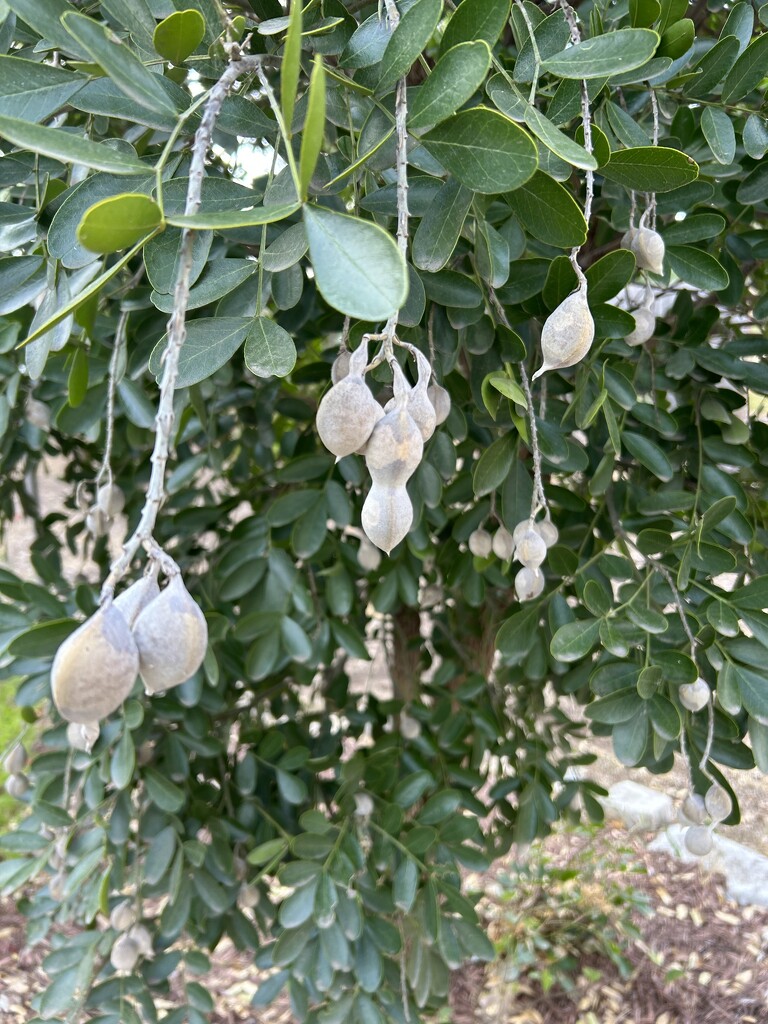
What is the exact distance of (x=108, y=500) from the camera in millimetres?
676

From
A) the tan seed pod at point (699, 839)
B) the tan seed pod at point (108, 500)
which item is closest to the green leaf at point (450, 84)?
the tan seed pod at point (108, 500)

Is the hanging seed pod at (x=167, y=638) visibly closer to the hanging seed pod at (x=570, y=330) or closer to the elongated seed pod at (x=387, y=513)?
the elongated seed pod at (x=387, y=513)

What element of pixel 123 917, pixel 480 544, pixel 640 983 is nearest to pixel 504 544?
pixel 480 544

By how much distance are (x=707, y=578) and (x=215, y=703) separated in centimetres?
61

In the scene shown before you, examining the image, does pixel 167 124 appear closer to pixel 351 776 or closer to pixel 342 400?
pixel 342 400

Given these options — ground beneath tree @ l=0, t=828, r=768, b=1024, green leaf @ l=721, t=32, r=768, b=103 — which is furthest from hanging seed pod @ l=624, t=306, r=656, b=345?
ground beneath tree @ l=0, t=828, r=768, b=1024

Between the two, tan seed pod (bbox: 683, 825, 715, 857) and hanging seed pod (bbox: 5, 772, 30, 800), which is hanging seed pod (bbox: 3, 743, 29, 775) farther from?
Answer: tan seed pod (bbox: 683, 825, 715, 857)

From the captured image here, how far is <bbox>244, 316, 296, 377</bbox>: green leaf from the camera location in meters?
0.44

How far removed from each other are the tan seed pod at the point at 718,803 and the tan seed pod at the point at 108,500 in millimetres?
554

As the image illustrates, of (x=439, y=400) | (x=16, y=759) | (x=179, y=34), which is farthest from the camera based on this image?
(x=16, y=759)

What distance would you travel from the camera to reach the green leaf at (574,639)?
2.21ft

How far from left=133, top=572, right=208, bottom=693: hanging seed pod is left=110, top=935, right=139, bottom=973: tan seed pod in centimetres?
89

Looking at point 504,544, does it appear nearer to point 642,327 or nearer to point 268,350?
point 642,327

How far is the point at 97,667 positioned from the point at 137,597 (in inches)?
1.6
